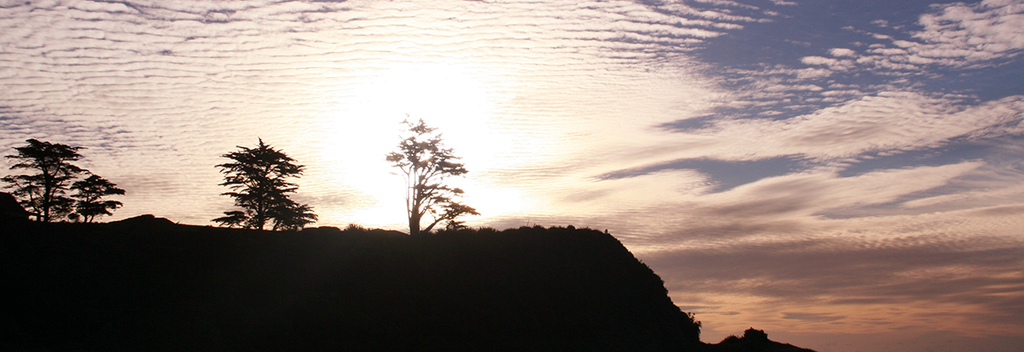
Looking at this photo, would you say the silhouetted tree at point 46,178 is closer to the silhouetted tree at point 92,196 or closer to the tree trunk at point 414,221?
the silhouetted tree at point 92,196

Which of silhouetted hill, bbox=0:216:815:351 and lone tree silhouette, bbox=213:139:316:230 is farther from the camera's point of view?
lone tree silhouette, bbox=213:139:316:230

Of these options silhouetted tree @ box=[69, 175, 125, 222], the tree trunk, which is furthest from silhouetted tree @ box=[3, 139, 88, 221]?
the tree trunk

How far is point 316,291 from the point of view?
91.2 ft

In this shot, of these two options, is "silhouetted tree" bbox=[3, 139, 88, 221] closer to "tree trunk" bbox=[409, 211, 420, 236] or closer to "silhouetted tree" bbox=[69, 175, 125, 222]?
"silhouetted tree" bbox=[69, 175, 125, 222]

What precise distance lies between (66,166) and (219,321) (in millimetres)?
33103

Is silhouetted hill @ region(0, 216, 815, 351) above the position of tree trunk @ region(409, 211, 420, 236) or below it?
below

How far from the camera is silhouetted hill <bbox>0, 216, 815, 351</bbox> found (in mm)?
22781

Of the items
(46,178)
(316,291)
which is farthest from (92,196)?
(316,291)

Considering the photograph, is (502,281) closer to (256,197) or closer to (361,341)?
(361,341)

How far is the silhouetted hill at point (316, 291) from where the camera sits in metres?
22.8

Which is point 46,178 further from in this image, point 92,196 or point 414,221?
point 414,221

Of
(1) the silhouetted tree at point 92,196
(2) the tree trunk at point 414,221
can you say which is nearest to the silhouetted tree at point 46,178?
(1) the silhouetted tree at point 92,196

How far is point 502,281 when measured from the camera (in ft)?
111

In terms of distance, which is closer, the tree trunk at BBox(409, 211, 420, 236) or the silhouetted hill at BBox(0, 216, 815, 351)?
the silhouetted hill at BBox(0, 216, 815, 351)
